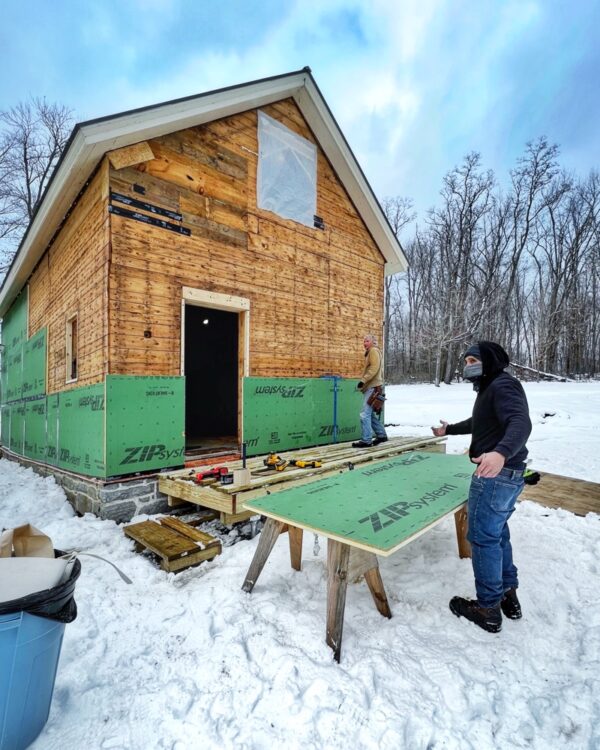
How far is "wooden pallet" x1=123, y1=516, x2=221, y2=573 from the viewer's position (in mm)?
3840

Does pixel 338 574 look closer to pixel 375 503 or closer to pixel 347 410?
pixel 375 503

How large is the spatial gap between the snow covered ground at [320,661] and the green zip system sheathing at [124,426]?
1.54m

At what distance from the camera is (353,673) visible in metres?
2.41

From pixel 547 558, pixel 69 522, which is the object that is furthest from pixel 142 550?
pixel 547 558

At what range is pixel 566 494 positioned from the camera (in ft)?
18.4

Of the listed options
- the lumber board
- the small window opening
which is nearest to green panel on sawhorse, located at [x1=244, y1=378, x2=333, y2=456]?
the small window opening

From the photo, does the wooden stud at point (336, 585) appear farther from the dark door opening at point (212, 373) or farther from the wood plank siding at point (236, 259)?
the dark door opening at point (212, 373)

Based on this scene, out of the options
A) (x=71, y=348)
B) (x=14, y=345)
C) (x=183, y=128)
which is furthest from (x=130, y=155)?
(x=14, y=345)

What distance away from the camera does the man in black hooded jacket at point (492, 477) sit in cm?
273

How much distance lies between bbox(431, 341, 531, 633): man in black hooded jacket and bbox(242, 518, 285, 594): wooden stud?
1540 millimetres

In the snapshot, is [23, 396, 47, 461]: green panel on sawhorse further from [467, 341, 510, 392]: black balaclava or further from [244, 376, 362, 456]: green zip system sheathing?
[467, 341, 510, 392]: black balaclava

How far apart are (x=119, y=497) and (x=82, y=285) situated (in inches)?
140

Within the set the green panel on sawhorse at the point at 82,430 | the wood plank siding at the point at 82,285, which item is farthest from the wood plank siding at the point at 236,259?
the green panel on sawhorse at the point at 82,430

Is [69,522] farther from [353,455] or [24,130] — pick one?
[24,130]
